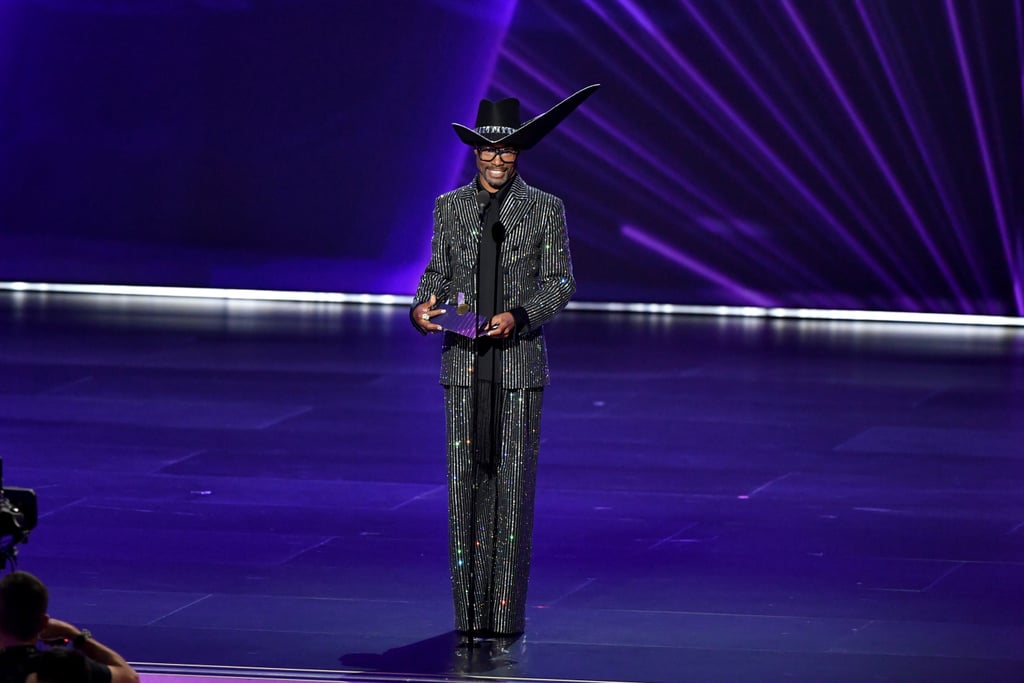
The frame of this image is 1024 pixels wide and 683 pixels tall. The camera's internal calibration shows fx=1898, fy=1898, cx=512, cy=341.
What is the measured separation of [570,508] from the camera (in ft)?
21.8

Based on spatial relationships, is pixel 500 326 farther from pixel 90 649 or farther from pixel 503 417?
pixel 90 649

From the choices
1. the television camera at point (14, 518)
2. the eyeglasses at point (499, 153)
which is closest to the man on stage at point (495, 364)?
the eyeglasses at point (499, 153)

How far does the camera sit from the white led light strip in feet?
43.5

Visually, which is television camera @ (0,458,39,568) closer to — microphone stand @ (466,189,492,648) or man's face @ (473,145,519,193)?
microphone stand @ (466,189,492,648)

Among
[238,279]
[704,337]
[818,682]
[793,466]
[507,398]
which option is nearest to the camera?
[818,682]

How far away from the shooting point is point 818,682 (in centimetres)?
444

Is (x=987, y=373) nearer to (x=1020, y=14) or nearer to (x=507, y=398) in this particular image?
(x=1020, y=14)

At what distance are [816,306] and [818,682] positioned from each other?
9284 mm

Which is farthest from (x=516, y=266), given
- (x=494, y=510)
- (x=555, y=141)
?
(x=555, y=141)

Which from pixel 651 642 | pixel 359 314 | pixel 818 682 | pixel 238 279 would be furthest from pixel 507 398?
pixel 238 279

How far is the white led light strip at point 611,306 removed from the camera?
13258mm

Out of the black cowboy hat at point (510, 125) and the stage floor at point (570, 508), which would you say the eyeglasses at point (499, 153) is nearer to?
the black cowboy hat at point (510, 125)

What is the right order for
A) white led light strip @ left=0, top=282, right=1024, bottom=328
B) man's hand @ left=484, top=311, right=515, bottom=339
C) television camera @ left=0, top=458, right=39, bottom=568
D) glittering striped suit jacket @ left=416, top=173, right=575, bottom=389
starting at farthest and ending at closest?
white led light strip @ left=0, top=282, right=1024, bottom=328 → glittering striped suit jacket @ left=416, top=173, right=575, bottom=389 → man's hand @ left=484, top=311, right=515, bottom=339 → television camera @ left=0, top=458, right=39, bottom=568

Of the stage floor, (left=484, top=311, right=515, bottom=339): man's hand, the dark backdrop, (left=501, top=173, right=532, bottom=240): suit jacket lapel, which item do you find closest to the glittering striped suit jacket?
(left=501, top=173, right=532, bottom=240): suit jacket lapel
